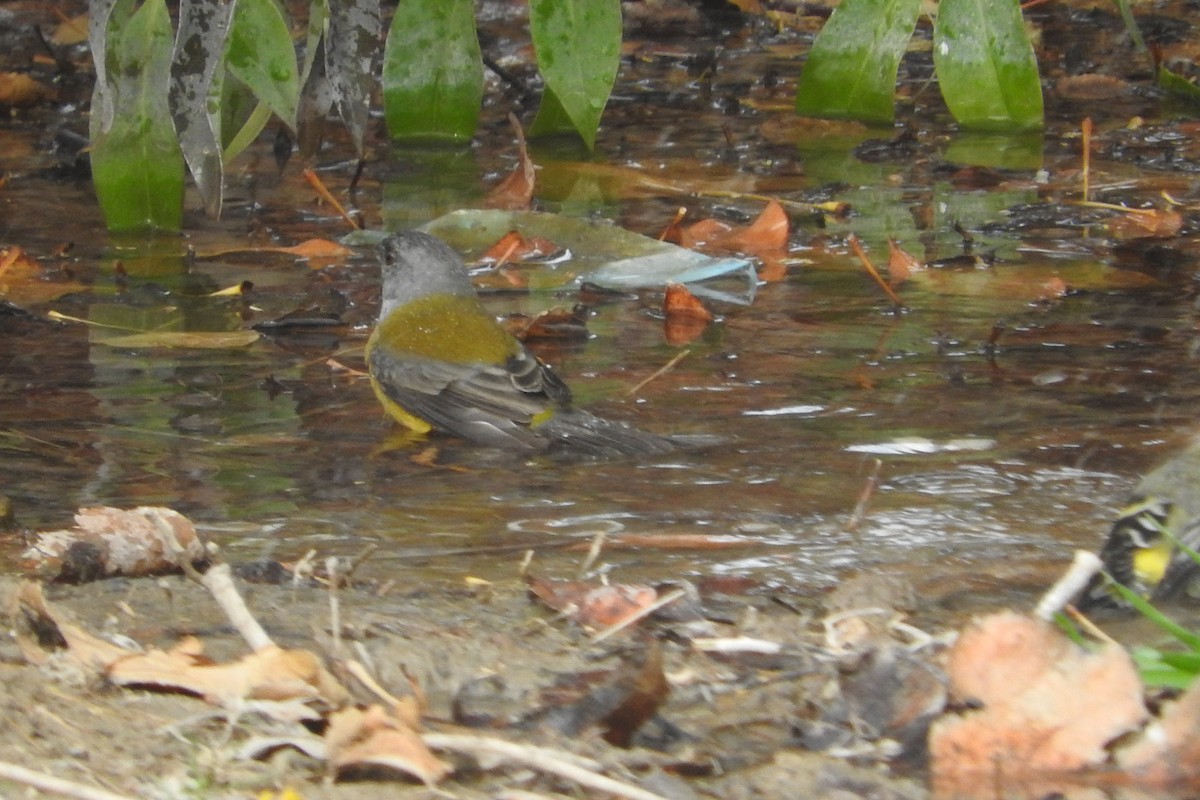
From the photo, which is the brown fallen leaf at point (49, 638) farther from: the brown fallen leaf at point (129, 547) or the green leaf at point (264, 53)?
the green leaf at point (264, 53)

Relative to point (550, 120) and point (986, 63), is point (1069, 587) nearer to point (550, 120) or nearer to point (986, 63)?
point (986, 63)

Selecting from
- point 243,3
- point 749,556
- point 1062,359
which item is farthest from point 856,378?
point 243,3

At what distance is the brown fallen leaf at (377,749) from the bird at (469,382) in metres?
2.42

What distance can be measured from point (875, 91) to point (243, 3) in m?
3.16

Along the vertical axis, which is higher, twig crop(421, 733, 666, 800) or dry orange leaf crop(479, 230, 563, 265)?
twig crop(421, 733, 666, 800)

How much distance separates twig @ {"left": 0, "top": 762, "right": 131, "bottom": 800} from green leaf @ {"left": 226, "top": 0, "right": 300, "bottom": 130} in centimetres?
379

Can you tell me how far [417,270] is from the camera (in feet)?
20.7

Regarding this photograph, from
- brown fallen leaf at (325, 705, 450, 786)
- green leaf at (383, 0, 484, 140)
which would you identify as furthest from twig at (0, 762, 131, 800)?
green leaf at (383, 0, 484, 140)

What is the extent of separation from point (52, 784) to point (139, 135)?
4722mm

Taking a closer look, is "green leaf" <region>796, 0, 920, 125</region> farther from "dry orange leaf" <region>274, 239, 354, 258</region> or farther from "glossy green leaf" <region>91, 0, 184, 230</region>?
"glossy green leaf" <region>91, 0, 184, 230</region>

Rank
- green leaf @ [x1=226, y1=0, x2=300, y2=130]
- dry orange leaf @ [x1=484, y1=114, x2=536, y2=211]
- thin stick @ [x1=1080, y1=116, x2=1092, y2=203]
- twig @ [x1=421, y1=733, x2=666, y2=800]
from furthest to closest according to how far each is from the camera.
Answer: dry orange leaf @ [x1=484, y1=114, x2=536, y2=211], thin stick @ [x1=1080, y1=116, x2=1092, y2=203], green leaf @ [x1=226, y1=0, x2=300, y2=130], twig @ [x1=421, y1=733, x2=666, y2=800]

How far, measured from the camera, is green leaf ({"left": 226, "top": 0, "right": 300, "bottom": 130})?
584 centimetres

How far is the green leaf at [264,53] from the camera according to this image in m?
5.84

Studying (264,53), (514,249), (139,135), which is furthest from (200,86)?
(514,249)
